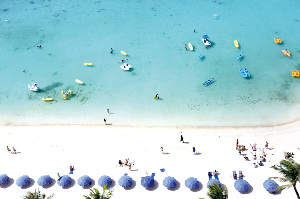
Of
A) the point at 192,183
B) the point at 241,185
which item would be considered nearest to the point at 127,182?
the point at 192,183

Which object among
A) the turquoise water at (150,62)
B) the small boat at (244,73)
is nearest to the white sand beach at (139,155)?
the turquoise water at (150,62)

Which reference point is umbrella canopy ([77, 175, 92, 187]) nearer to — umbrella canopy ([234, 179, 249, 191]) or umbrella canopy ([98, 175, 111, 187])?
umbrella canopy ([98, 175, 111, 187])

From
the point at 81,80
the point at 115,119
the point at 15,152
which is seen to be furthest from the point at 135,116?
the point at 15,152

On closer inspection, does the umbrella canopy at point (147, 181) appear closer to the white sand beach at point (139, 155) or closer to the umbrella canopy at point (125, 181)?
the white sand beach at point (139, 155)

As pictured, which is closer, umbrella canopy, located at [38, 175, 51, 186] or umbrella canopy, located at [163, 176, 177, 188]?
umbrella canopy, located at [163, 176, 177, 188]

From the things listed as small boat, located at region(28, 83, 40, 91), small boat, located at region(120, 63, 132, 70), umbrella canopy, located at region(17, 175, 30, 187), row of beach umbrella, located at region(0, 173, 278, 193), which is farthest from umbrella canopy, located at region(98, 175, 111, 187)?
small boat, located at region(28, 83, 40, 91)

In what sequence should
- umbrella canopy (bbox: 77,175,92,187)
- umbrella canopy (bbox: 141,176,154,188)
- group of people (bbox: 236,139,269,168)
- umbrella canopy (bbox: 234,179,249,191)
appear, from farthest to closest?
1. group of people (bbox: 236,139,269,168)
2. umbrella canopy (bbox: 77,175,92,187)
3. umbrella canopy (bbox: 141,176,154,188)
4. umbrella canopy (bbox: 234,179,249,191)
